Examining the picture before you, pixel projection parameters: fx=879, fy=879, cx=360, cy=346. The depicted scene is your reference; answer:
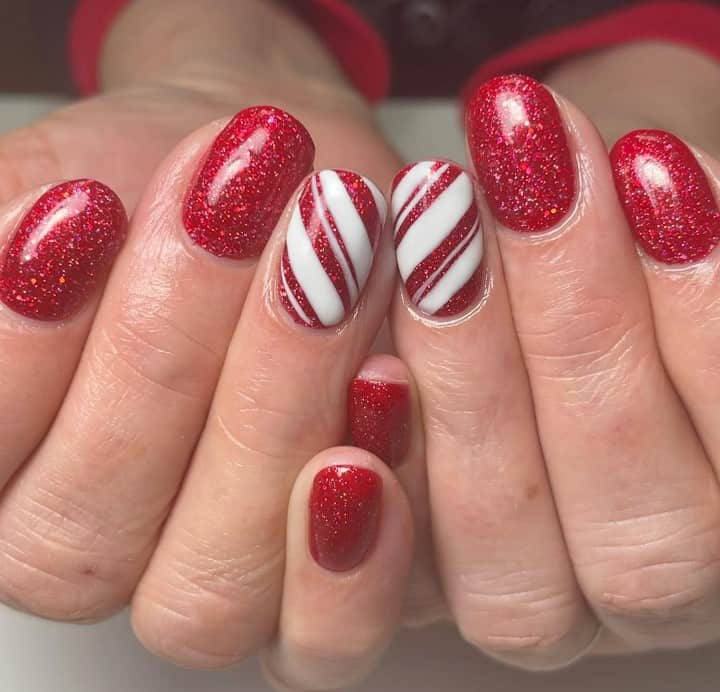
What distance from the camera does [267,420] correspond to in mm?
447

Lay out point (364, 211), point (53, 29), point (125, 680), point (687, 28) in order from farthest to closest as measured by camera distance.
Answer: point (53, 29) < point (687, 28) < point (125, 680) < point (364, 211)

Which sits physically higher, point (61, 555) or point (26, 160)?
point (26, 160)

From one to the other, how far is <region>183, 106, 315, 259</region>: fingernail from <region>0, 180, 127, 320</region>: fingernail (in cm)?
4

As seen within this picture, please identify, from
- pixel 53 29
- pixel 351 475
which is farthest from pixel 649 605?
pixel 53 29

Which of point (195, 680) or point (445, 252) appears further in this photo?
point (195, 680)

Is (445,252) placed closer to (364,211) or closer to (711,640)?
(364,211)

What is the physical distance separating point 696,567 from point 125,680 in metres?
0.34

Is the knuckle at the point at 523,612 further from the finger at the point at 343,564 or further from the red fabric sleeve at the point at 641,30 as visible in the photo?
the red fabric sleeve at the point at 641,30

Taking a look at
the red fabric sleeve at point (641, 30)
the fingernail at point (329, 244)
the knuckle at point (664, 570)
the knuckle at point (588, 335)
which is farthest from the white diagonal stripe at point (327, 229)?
the red fabric sleeve at point (641, 30)

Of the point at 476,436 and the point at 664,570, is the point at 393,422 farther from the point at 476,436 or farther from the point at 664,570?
the point at 664,570

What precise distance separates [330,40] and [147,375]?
0.66 meters

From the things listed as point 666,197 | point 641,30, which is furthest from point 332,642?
point 641,30

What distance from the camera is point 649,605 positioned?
46 centimetres

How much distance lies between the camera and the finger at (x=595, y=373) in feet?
1.40
